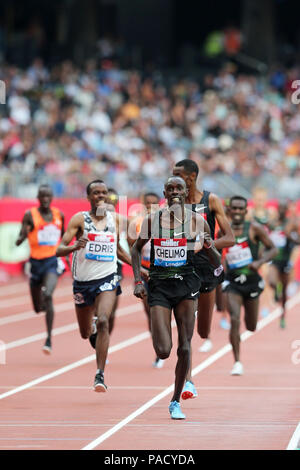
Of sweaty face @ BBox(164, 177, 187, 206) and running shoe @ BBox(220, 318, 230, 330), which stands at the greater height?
sweaty face @ BBox(164, 177, 187, 206)

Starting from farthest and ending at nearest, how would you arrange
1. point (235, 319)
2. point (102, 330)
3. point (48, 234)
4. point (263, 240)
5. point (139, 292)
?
point (48, 234), point (263, 240), point (235, 319), point (102, 330), point (139, 292)

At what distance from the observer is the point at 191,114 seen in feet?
117

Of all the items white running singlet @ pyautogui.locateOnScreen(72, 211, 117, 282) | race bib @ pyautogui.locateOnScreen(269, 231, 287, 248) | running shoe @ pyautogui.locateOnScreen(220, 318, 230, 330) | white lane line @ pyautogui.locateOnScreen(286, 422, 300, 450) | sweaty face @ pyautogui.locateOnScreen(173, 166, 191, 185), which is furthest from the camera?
race bib @ pyautogui.locateOnScreen(269, 231, 287, 248)

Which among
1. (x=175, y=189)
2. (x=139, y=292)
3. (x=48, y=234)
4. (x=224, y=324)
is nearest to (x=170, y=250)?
(x=139, y=292)

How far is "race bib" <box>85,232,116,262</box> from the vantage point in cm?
1303

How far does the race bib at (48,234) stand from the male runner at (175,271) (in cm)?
595

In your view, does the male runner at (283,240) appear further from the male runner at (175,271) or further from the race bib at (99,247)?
the male runner at (175,271)

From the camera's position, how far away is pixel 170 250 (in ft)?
36.4

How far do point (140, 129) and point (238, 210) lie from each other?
1903 centimetres

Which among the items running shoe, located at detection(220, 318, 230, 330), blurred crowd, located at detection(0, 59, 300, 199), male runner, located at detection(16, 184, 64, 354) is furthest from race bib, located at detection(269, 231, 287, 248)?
blurred crowd, located at detection(0, 59, 300, 199)

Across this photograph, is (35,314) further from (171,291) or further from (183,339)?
(183,339)

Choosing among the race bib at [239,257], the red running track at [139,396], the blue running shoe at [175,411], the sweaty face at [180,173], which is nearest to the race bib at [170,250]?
the sweaty face at [180,173]

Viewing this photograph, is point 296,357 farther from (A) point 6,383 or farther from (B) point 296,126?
(B) point 296,126

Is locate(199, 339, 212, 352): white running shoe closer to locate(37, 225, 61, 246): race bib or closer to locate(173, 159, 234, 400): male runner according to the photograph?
locate(37, 225, 61, 246): race bib
